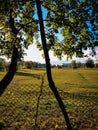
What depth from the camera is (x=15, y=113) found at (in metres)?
10.5

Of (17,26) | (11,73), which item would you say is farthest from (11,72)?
(17,26)

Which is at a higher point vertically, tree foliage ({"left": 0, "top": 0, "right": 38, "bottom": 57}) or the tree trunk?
tree foliage ({"left": 0, "top": 0, "right": 38, "bottom": 57})

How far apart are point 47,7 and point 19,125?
15.3ft

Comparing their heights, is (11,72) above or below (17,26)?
below

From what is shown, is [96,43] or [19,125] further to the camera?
[19,125]

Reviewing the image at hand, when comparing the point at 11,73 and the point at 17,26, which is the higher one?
the point at 17,26

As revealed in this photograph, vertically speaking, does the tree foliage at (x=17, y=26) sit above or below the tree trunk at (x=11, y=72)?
above

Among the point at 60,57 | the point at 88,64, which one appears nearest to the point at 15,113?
the point at 60,57

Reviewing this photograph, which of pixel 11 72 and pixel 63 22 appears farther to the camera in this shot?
pixel 11 72

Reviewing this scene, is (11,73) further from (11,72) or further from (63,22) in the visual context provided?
(63,22)

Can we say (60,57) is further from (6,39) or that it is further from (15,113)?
(15,113)

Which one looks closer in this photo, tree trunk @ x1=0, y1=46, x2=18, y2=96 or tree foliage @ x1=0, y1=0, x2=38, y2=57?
tree foliage @ x1=0, y1=0, x2=38, y2=57

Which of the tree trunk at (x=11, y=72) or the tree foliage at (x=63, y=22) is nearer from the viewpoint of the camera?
the tree foliage at (x=63, y=22)

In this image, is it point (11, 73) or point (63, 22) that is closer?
point (63, 22)
